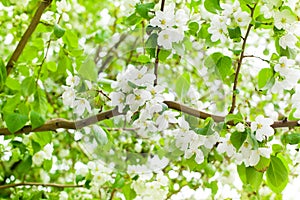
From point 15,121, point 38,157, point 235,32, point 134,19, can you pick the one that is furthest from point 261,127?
point 38,157

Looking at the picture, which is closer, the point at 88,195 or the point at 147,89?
the point at 147,89

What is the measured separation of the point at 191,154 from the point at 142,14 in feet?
0.64

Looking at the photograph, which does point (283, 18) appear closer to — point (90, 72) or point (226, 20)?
point (226, 20)

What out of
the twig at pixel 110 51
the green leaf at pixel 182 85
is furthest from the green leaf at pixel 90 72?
the green leaf at pixel 182 85

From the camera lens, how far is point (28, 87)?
2.93ft

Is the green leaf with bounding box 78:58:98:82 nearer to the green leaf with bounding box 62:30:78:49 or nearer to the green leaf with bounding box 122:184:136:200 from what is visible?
the green leaf with bounding box 62:30:78:49

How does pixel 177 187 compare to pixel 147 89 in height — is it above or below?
below

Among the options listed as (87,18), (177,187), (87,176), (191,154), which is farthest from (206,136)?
(87,18)

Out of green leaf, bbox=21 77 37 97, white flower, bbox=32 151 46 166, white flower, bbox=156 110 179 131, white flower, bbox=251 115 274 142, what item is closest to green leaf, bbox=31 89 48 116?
green leaf, bbox=21 77 37 97

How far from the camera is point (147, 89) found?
683mm

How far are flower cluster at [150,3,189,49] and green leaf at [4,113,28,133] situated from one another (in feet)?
0.80

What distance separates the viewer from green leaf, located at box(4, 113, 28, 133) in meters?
0.80

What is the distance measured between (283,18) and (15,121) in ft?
1.30

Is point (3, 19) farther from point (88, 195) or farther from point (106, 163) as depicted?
point (106, 163)
